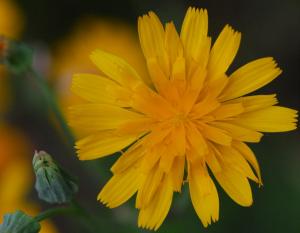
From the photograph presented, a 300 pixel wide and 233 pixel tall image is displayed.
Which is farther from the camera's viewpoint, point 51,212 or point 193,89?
point 51,212

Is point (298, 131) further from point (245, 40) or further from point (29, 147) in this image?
point (29, 147)

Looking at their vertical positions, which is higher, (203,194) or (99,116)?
(99,116)

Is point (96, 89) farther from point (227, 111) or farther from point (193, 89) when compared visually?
point (227, 111)

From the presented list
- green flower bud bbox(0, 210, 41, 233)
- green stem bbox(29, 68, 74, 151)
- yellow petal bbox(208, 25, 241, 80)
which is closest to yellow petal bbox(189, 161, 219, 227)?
yellow petal bbox(208, 25, 241, 80)

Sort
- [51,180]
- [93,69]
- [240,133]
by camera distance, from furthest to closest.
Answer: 1. [93,69]
2. [51,180]
3. [240,133]

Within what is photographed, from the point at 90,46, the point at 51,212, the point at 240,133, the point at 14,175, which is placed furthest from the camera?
the point at 90,46

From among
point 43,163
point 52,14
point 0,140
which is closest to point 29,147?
point 0,140

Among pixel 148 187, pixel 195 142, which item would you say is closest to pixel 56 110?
pixel 148 187
